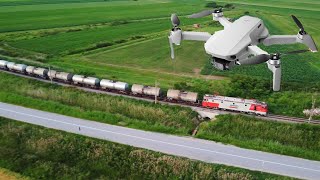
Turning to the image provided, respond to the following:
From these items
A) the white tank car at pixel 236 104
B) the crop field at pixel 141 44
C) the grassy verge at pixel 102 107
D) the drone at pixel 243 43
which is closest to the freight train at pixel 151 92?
the white tank car at pixel 236 104

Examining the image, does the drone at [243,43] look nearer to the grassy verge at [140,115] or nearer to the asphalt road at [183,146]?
the grassy verge at [140,115]

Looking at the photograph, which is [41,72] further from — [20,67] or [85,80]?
[85,80]

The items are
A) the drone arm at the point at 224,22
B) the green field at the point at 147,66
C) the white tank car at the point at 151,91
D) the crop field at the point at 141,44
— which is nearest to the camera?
the green field at the point at 147,66

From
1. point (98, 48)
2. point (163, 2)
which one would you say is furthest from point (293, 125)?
point (163, 2)

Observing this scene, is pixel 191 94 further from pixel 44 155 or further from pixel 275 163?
pixel 44 155

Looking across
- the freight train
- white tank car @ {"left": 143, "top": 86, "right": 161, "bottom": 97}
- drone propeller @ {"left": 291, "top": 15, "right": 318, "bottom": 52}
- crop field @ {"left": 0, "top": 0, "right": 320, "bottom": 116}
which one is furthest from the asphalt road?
drone propeller @ {"left": 291, "top": 15, "right": 318, "bottom": 52}

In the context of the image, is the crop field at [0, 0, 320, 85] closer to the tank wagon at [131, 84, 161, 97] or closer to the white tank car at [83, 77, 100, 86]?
the tank wagon at [131, 84, 161, 97]

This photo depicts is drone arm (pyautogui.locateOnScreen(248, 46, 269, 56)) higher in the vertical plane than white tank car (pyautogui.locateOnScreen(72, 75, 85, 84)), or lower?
higher

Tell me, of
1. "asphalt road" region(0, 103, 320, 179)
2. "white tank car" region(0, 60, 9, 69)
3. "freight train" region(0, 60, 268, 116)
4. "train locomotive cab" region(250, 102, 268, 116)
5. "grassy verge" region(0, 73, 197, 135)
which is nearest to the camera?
"asphalt road" region(0, 103, 320, 179)
